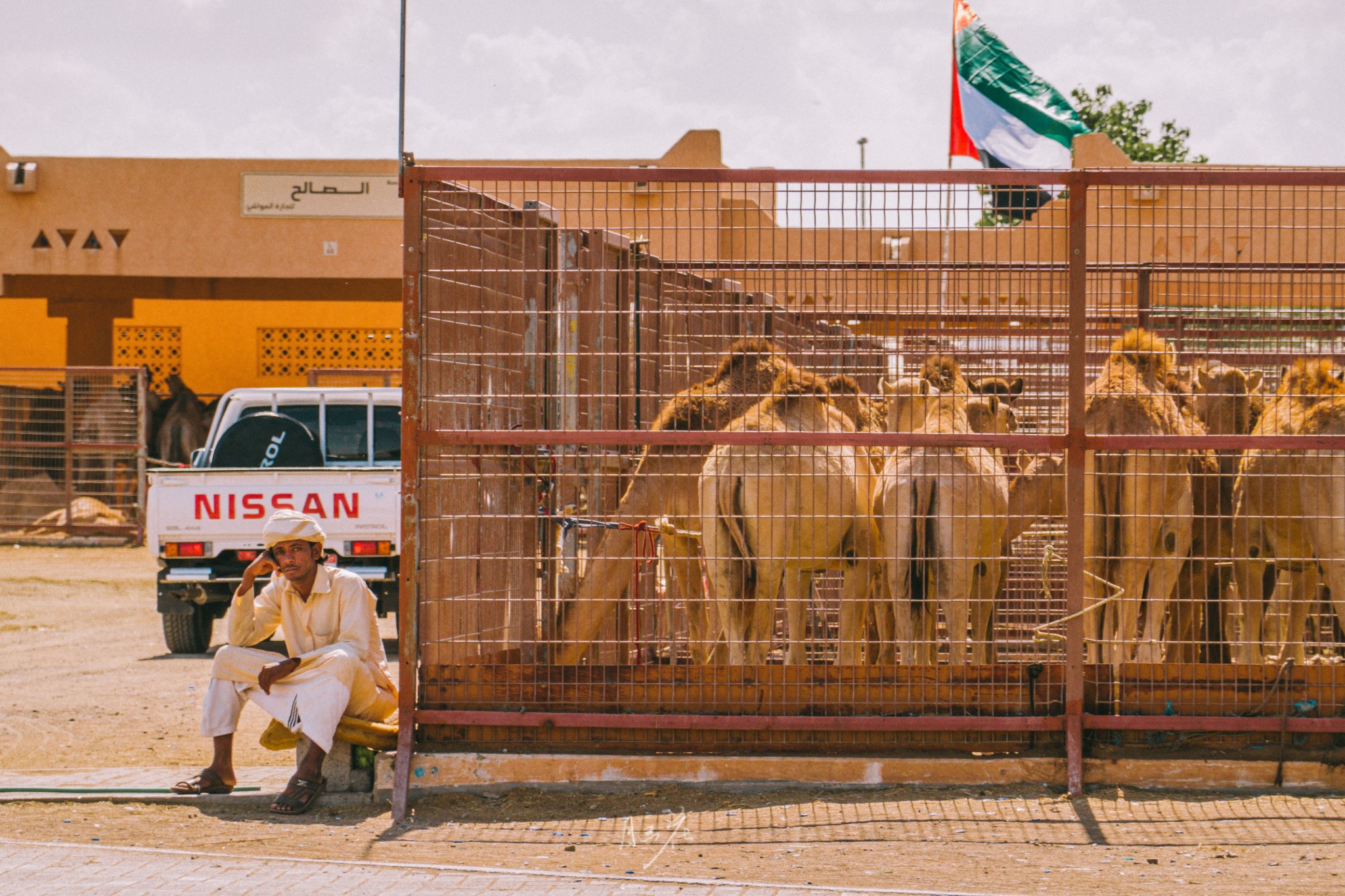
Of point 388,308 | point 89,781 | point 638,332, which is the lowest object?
point 89,781

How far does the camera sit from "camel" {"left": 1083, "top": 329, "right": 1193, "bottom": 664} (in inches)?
296

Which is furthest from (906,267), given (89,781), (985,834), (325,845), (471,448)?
(89,781)

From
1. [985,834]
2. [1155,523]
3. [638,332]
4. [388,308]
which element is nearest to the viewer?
[985,834]

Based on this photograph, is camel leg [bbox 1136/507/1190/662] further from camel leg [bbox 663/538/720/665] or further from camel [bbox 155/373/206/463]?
camel [bbox 155/373/206/463]

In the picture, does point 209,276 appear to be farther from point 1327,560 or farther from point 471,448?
point 1327,560

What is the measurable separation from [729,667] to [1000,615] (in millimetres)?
4584

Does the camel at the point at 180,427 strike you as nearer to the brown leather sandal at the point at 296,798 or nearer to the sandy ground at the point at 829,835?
the sandy ground at the point at 829,835

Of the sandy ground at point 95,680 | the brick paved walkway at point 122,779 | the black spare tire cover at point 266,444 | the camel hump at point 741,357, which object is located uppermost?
the camel hump at point 741,357

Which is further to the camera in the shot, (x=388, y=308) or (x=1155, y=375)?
(x=388, y=308)

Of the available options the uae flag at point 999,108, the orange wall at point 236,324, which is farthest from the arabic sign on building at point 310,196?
the uae flag at point 999,108

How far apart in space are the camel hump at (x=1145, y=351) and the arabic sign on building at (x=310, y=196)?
17864 mm

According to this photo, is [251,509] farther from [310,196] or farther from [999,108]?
[310,196]

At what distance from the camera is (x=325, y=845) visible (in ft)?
19.3

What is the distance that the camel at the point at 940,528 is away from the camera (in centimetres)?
728
